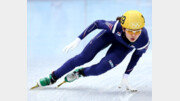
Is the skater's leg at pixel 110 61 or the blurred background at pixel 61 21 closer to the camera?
the skater's leg at pixel 110 61

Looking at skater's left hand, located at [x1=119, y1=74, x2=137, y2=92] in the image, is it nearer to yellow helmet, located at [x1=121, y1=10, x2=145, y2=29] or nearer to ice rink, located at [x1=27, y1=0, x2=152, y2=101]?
ice rink, located at [x1=27, y1=0, x2=152, y2=101]

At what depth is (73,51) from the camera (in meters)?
6.26

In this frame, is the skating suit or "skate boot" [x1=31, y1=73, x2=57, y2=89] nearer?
the skating suit

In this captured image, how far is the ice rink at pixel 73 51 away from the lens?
13.1ft

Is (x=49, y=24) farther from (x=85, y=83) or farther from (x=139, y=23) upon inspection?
(x=139, y=23)

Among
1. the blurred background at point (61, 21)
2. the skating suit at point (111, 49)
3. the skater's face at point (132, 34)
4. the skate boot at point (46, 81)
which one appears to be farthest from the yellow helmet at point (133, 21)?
the blurred background at point (61, 21)

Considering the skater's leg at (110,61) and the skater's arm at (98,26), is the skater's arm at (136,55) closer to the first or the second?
the skater's leg at (110,61)

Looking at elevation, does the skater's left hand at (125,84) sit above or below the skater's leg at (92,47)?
below

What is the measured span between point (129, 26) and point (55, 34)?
3.48 metres

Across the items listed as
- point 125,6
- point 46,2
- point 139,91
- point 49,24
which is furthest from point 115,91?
point 46,2

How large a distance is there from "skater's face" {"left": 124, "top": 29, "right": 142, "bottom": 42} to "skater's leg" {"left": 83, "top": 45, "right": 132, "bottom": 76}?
0.84 ft

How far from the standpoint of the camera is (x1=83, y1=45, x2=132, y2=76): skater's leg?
4.02 metres

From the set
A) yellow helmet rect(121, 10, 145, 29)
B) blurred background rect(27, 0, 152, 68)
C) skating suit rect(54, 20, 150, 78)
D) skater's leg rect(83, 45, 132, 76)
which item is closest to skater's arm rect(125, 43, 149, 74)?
skating suit rect(54, 20, 150, 78)

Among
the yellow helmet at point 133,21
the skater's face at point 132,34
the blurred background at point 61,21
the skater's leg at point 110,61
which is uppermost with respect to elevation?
the yellow helmet at point 133,21
